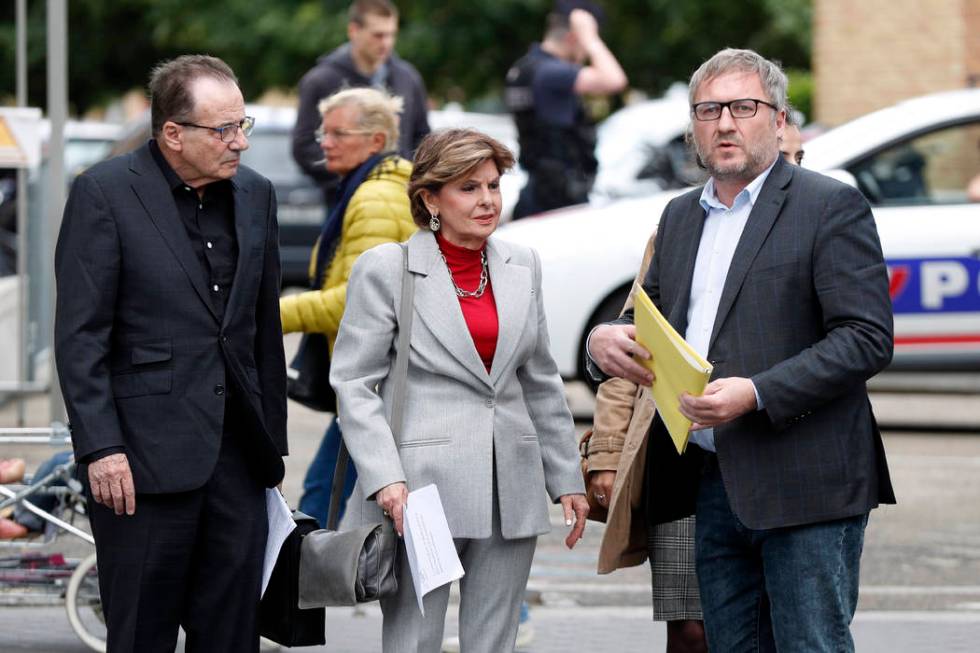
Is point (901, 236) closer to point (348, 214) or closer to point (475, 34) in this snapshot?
point (348, 214)

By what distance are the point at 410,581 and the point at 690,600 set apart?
2.55ft

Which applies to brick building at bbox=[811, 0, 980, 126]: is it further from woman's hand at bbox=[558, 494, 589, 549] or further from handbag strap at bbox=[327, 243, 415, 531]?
handbag strap at bbox=[327, 243, 415, 531]

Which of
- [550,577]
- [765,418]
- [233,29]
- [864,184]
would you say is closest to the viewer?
[765,418]

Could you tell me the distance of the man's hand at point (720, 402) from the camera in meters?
4.20

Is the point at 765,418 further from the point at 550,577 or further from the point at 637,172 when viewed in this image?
the point at 637,172

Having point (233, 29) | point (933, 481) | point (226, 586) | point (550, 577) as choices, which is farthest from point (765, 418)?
point (233, 29)

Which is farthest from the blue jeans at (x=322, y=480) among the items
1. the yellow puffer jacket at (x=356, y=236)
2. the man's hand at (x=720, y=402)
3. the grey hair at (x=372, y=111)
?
the man's hand at (x=720, y=402)

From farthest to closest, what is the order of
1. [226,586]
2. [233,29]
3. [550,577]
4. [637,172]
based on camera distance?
[233,29] < [637,172] < [550,577] < [226,586]

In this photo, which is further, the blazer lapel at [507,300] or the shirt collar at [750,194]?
the blazer lapel at [507,300]

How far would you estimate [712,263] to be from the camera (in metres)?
4.53

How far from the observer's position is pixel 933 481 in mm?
9719

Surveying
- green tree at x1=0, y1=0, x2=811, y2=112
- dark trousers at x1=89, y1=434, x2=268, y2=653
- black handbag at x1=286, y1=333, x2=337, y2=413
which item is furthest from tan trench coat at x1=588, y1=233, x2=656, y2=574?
green tree at x1=0, y1=0, x2=811, y2=112

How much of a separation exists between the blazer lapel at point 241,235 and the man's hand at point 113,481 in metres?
0.45

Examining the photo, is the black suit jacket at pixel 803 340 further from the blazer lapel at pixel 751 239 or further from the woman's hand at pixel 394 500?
the woman's hand at pixel 394 500
